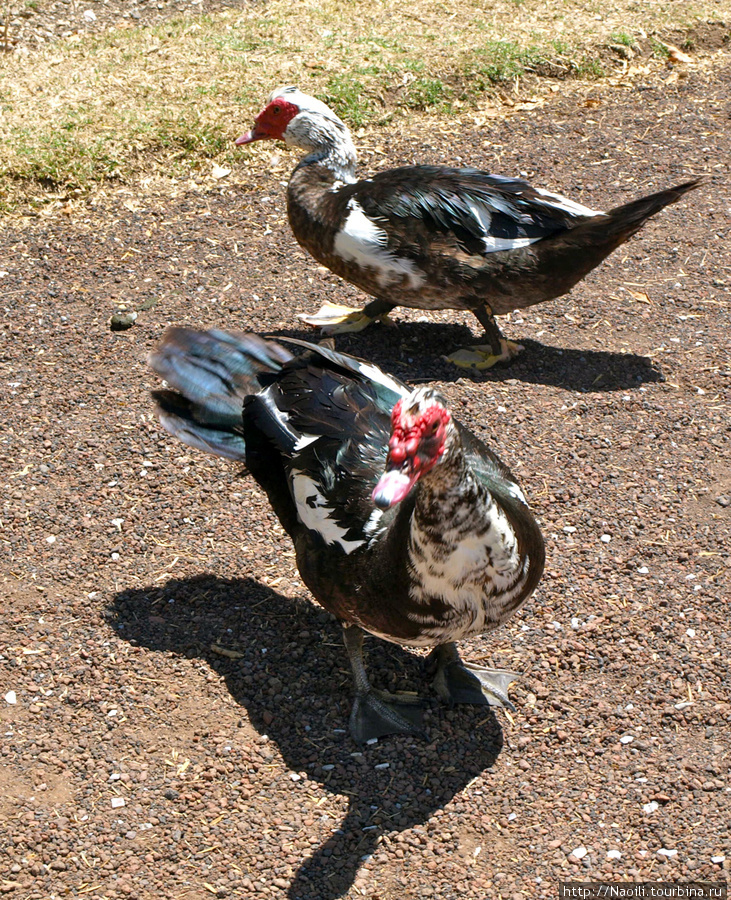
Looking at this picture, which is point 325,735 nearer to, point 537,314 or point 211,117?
point 537,314

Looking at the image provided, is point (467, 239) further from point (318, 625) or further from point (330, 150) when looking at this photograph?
point (318, 625)

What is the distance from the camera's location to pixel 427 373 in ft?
16.4

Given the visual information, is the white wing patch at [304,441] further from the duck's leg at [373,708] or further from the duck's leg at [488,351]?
the duck's leg at [488,351]

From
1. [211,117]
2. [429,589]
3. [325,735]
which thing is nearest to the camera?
[429,589]

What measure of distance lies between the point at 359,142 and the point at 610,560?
3.90m

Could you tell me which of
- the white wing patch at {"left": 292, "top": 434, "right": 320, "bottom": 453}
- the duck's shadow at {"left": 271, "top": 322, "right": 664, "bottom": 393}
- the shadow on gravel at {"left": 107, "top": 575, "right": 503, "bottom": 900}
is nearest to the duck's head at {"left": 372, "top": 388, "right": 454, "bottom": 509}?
the white wing patch at {"left": 292, "top": 434, "right": 320, "bottom": 453}

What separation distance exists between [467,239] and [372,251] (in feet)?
1.47

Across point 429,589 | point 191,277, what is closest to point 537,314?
point 191,277

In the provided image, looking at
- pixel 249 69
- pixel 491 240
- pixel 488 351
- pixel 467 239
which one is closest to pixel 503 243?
pixel 491 240

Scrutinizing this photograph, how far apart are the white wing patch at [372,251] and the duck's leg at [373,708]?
2.08 m

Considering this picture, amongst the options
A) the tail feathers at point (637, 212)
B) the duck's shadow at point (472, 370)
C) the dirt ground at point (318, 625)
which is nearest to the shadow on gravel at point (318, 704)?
the dirt ground at point (318, 625)

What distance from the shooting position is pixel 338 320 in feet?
17.3

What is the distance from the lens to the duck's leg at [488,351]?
4.99 m

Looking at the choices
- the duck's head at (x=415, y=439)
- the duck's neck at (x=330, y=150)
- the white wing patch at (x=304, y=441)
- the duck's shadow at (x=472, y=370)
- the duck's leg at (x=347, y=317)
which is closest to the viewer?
the duck's head at (x=415, y=439)
